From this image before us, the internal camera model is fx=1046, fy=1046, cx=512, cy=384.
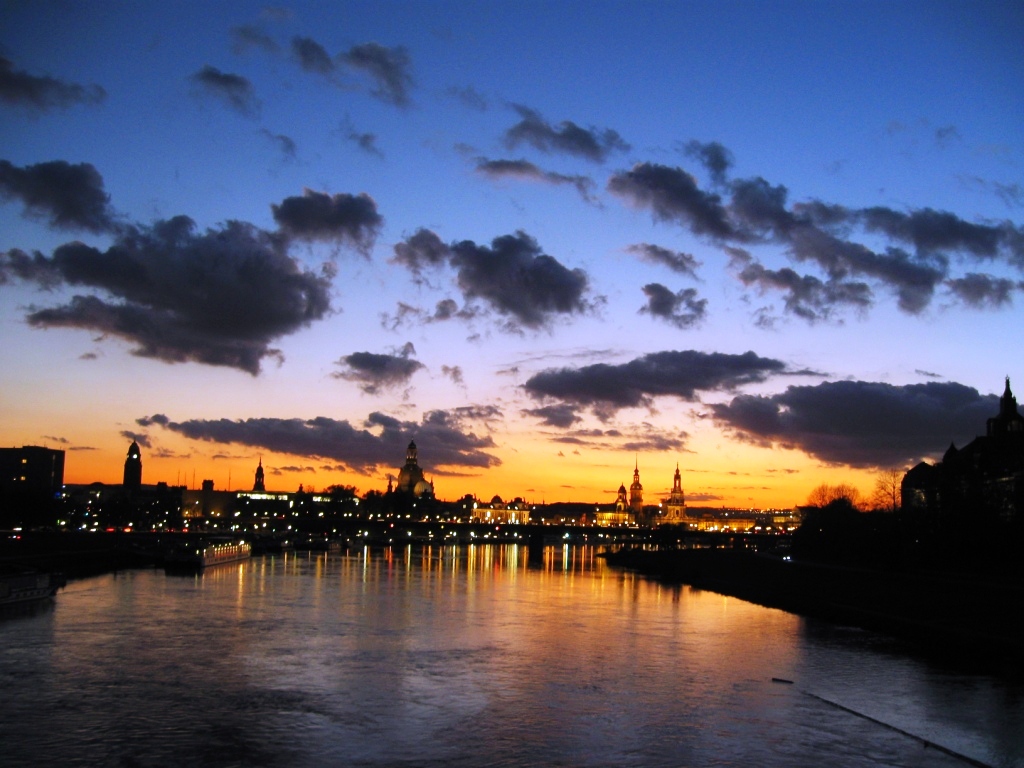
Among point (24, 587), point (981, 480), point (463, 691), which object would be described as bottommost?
point (463, 691)

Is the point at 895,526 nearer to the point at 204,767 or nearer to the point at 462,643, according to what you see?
the point at 462,643

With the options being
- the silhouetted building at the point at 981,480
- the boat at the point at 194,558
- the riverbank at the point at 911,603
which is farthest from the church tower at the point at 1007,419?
the boat at the point at 194,558

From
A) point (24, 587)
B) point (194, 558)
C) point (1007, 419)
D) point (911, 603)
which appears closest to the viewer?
point (24, 587)

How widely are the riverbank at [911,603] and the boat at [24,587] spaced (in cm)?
4429

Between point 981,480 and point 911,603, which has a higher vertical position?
point 981,480

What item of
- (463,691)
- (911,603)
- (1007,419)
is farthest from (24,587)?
(1007,419)

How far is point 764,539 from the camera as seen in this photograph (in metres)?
162

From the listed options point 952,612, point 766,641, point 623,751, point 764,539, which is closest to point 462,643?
point 766,641

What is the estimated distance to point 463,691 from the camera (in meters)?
31.0

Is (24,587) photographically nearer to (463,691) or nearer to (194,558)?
(463,691)

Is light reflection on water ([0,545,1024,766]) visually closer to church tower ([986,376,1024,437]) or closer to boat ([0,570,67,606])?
boat ([0,570,67,606])

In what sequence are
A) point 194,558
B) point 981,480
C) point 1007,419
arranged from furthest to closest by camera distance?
point 1007,419
point 981,480
point 194,558

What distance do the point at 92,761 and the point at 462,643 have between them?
21.8 metres

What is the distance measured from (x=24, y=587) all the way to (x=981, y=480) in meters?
86.5
